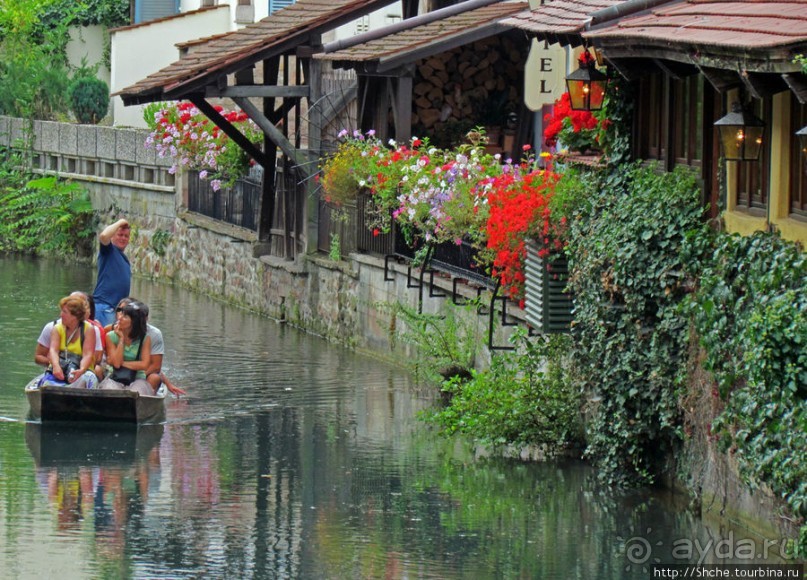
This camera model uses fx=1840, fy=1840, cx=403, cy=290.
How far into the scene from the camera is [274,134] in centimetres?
2466

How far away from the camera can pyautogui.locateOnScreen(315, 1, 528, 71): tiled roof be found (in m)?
22.4

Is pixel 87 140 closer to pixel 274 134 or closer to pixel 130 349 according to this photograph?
pixel 274 134

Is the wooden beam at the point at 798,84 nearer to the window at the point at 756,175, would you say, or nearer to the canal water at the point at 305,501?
the window at the point at 756,175

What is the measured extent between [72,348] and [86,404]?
0.62m

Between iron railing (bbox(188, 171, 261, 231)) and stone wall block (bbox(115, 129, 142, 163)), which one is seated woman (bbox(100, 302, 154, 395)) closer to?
iron railing (bbox(188, 171, 261, 231))

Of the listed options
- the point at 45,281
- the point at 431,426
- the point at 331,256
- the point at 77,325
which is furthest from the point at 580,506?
the point at 45,281

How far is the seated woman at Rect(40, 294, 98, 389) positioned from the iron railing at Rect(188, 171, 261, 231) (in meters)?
10.3

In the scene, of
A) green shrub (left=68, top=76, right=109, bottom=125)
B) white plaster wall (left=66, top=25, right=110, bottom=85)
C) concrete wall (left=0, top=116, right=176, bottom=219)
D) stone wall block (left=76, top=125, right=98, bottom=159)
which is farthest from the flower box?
white plaster wall (left=66, top=25, right=110, bottom=85)

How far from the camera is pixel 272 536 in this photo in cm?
1285

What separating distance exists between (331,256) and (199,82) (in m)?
2.84

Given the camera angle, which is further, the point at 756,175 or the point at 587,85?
the point at 587,85

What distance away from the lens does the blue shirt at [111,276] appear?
61.1ft

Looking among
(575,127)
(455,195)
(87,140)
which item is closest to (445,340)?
(455,195)

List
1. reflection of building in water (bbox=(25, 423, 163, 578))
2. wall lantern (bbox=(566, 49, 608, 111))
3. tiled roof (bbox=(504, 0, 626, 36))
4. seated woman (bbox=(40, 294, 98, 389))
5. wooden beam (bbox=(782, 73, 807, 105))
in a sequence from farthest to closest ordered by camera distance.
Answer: seated woman (bbox=(40, 294, 98, 389)) < wall lantern (bbox=(566, 49, 608, 111)) < tiled roof (bbox=(504, 0, 626, 36)) < reflection of building in water (bbox=(25, 423, 163, 578)) < wooden beam (bbox=(782, 73, 807, 105))
